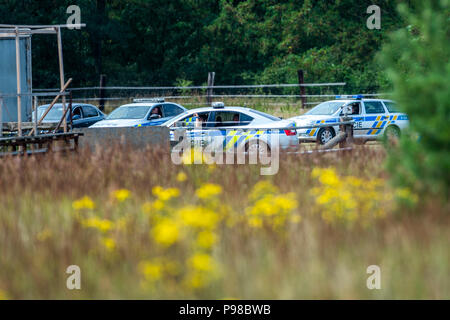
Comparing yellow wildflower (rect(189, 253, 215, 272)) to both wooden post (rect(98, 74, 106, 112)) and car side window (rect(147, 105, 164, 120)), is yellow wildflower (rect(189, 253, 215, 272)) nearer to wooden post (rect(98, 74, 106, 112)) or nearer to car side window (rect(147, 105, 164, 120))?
car side window (rect(147, 105, 164, 120))

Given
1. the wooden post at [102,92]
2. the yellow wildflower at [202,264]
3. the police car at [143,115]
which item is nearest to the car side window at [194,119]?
the police car at [143,115]

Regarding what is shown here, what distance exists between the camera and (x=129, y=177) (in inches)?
419

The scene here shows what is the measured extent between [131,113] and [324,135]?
583cm

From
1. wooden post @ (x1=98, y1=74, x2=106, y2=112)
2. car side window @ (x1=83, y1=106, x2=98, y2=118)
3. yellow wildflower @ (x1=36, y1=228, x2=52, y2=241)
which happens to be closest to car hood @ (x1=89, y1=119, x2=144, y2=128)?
car side window @ (x1=83, y1=106, x2=98, y2=118)

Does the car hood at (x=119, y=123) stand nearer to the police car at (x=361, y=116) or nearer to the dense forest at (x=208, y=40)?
the police car at (x=361, y=116)

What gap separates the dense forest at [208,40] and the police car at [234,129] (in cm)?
2040

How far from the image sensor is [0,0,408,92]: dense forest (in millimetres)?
43750

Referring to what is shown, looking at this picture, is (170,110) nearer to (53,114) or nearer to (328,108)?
(53,114)

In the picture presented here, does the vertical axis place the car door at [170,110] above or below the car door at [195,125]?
above

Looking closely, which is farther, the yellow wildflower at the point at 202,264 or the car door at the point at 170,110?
the car door at the point at 170,110

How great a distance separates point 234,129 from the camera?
17.8 metres

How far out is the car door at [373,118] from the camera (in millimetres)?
23688

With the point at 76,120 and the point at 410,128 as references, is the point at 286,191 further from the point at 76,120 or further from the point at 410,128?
the point at 76,120

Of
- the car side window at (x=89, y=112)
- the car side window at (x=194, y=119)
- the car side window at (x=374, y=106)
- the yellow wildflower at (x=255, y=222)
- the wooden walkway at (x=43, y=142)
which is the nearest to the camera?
the yellow wildflower at (x=255, y=222)
